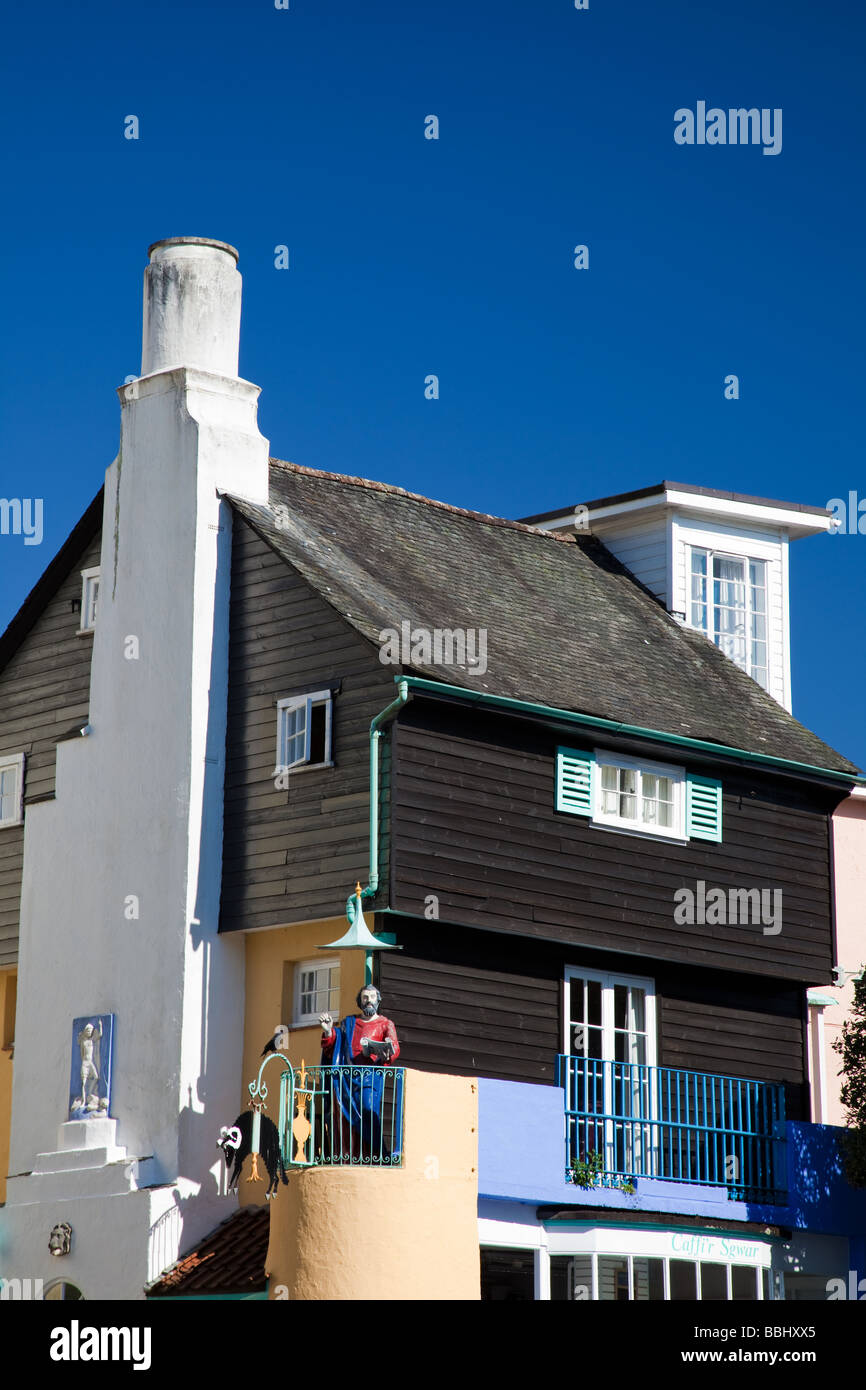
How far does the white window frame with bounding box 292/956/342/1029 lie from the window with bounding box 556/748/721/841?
311cm

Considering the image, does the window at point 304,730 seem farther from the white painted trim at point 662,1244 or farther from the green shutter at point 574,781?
the white painted trim at point 662,1244

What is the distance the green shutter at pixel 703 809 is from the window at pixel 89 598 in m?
7.73

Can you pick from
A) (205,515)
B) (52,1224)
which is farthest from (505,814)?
(52,1224)

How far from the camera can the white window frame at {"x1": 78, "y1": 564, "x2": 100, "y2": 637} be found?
28016mm

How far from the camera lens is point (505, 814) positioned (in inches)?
966

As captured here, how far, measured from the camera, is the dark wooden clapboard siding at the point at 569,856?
77.9ft

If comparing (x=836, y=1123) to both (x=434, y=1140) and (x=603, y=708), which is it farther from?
(x=434, y=1140)

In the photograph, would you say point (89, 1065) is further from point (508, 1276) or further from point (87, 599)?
point (87, 599)

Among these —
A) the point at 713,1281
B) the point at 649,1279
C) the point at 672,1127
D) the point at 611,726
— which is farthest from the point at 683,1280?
the point at 611,726

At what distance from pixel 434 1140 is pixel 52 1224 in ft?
18.2

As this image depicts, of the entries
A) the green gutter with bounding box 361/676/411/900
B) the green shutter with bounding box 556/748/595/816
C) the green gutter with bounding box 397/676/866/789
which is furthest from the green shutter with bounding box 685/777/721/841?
the green gutter with bounding box 361/676/411/900

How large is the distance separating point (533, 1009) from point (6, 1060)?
7.16 metres

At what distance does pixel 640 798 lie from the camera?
26.1 metres

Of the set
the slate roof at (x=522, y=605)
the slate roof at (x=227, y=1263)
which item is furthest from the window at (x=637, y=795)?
the slate roof at (x=227, y=1263)
